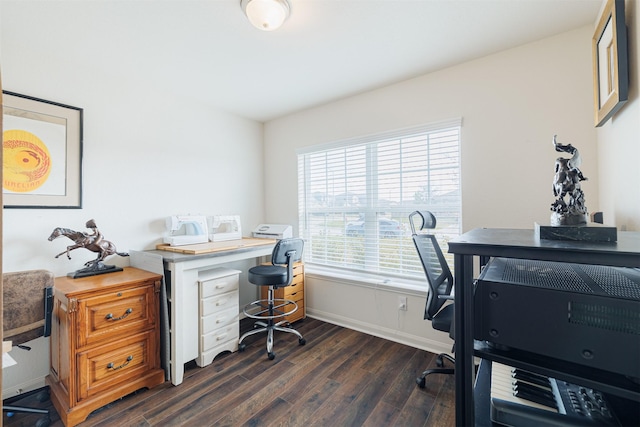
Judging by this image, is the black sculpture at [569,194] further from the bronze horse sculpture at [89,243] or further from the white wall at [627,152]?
the bronze horse sculpture at [89,243]

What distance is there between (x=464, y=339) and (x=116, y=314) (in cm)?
208

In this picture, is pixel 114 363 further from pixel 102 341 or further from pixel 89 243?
pixel 89 243

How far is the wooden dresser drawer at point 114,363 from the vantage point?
170 centimetres

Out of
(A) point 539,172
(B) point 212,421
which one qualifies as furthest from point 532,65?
(B) point 212,421

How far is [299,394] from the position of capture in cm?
188

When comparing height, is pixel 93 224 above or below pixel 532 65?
below

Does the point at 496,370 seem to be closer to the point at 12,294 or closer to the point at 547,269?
the point at 547,269

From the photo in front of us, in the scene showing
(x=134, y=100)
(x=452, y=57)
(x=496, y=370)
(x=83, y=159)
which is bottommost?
(x=496, y=370)

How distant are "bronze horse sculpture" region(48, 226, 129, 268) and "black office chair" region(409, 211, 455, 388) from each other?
232cm

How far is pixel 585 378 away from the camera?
65 cm

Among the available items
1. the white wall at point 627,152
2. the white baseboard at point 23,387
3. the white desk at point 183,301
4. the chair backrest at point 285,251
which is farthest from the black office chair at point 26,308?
the white wall at point 627,152

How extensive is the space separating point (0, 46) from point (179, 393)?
8.65 ft

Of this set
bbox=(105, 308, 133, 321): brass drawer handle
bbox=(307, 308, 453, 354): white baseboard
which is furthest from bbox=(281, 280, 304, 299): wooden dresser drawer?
bbox=(105, 308, 133, 321): brass drawer handle

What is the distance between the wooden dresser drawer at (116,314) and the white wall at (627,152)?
2721 millimetres
